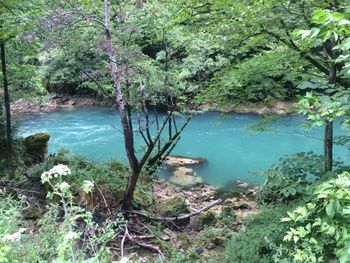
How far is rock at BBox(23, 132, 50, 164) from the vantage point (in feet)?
29.3

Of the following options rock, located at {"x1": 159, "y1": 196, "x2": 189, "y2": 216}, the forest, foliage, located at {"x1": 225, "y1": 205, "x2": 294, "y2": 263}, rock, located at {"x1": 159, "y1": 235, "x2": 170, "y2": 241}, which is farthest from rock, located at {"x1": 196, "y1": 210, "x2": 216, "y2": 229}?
foliage, located at {"x1": 225, "y1": 205, "x2": 294, "y2": 263}

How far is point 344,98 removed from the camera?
→ 94.4 inches

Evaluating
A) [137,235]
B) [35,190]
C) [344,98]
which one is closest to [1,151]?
[35,190]

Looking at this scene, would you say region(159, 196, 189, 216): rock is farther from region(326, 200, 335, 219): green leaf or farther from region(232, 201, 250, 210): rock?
region(326, 200, 335, 219): green leaf

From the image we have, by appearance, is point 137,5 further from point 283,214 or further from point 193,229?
point 283,214

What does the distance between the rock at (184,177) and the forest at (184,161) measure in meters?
0.06

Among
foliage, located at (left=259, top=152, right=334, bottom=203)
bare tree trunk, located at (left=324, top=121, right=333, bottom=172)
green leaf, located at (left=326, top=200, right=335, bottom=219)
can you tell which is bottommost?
foliage, located at (left=259, top=152, right=334, bottom=203)

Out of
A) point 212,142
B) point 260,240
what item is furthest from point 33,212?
point 212,142

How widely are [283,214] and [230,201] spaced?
145 inches

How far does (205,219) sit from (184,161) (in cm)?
506

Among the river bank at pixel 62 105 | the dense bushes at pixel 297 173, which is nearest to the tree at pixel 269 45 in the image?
the dense bushes at pixel 297 173

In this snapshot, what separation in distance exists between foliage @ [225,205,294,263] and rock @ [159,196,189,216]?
2.11 m

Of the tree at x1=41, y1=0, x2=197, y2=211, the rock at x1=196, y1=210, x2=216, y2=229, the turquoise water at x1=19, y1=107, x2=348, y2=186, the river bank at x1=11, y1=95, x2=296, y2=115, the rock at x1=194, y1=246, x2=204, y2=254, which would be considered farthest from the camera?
the river bank at x1=11, y1=95, x2=296, y2=115

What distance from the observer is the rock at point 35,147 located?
895 centimetres
